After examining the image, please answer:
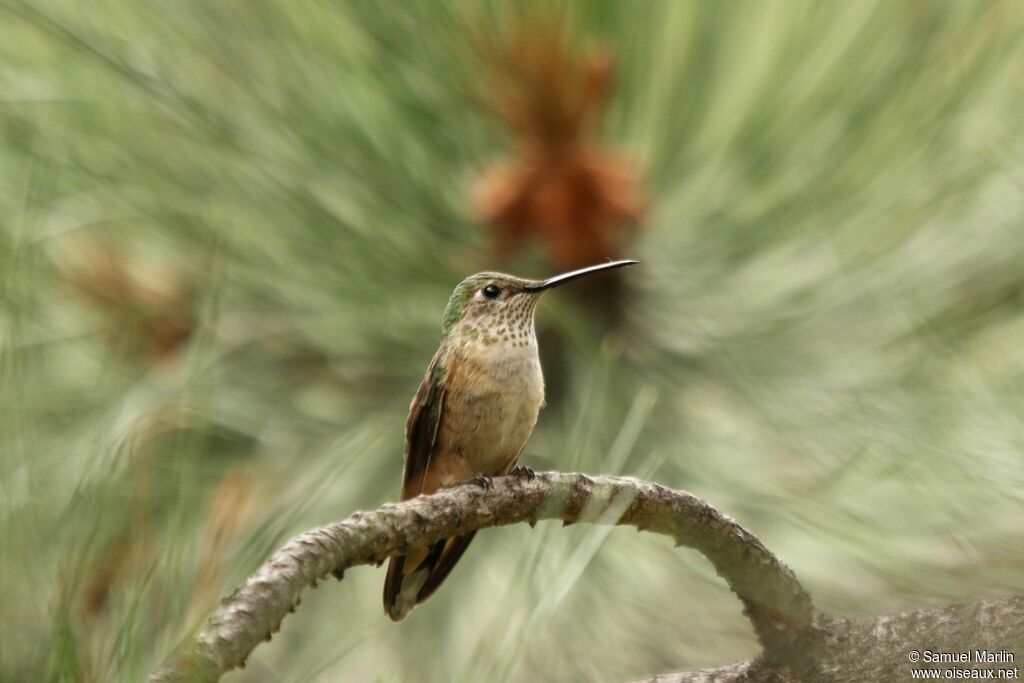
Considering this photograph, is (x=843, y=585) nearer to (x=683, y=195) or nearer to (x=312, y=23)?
(x=683, y=195)

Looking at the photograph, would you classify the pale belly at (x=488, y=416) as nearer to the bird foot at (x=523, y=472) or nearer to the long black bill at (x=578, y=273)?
the bird foot at (x=523, y=472)

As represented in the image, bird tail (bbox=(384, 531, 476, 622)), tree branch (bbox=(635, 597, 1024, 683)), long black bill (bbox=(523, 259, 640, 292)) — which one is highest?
long black bill (bbox=(523, 259, 640, 292))

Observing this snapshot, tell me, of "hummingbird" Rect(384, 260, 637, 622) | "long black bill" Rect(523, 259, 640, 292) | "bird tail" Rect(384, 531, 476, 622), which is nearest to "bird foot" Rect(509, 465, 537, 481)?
"hummingbird" Rect(384, 260, 637, 622)

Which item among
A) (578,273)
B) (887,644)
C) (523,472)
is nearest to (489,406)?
(523,472)

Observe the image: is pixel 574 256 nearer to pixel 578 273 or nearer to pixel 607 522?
pixel 578 273

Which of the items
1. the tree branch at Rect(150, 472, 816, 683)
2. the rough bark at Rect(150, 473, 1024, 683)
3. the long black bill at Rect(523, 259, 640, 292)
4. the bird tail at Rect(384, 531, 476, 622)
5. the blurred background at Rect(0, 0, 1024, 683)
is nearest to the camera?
the tree branch at Rect(150, 472, 816, 683)

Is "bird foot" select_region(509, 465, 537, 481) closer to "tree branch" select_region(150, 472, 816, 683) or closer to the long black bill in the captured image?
"tree branch" select_region(150, 472, 816, 683)

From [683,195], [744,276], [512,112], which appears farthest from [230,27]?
[744,276]
